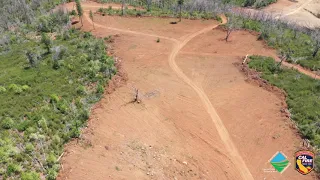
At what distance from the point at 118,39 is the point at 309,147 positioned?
24.2 m

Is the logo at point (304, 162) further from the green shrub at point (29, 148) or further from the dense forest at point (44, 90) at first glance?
the green shrub at point (29, 148)

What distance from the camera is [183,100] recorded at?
Result: 23.8 meters

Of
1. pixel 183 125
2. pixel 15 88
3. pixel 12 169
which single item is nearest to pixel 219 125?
pixel 183 125

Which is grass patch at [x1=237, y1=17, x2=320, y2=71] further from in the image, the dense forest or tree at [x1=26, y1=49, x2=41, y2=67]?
tree at [x1=26, y1=49, x2=41, y2=67]

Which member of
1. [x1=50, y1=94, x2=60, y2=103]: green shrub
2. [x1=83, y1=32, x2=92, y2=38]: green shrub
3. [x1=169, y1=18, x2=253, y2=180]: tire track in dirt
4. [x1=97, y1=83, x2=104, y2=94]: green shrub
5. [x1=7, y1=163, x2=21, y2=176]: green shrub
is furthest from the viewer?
[x1=83, y1=32, x2=92, y2=38]: green shrub

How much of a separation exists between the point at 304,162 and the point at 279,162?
165 centimetres

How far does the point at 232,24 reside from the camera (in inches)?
1463

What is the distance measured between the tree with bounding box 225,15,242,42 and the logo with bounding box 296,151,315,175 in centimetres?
1960

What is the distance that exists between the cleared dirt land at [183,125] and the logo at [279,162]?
27 centimetres

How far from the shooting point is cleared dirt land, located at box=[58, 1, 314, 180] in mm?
17359

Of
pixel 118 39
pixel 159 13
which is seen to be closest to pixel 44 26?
pixel 118 39

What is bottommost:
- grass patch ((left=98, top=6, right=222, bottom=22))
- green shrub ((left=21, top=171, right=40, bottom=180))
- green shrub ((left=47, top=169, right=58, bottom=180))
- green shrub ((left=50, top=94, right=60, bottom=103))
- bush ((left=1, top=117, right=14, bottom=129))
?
green shrub ((left=47, top=169, right=58, bottom=180))

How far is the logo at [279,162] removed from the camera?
58.7ft

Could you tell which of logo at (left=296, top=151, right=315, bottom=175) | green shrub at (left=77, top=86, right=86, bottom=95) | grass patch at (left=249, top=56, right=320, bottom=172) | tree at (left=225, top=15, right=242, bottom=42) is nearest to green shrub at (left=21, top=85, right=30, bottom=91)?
green shrub at (left=77, top=86, right=86, bottom=95)
